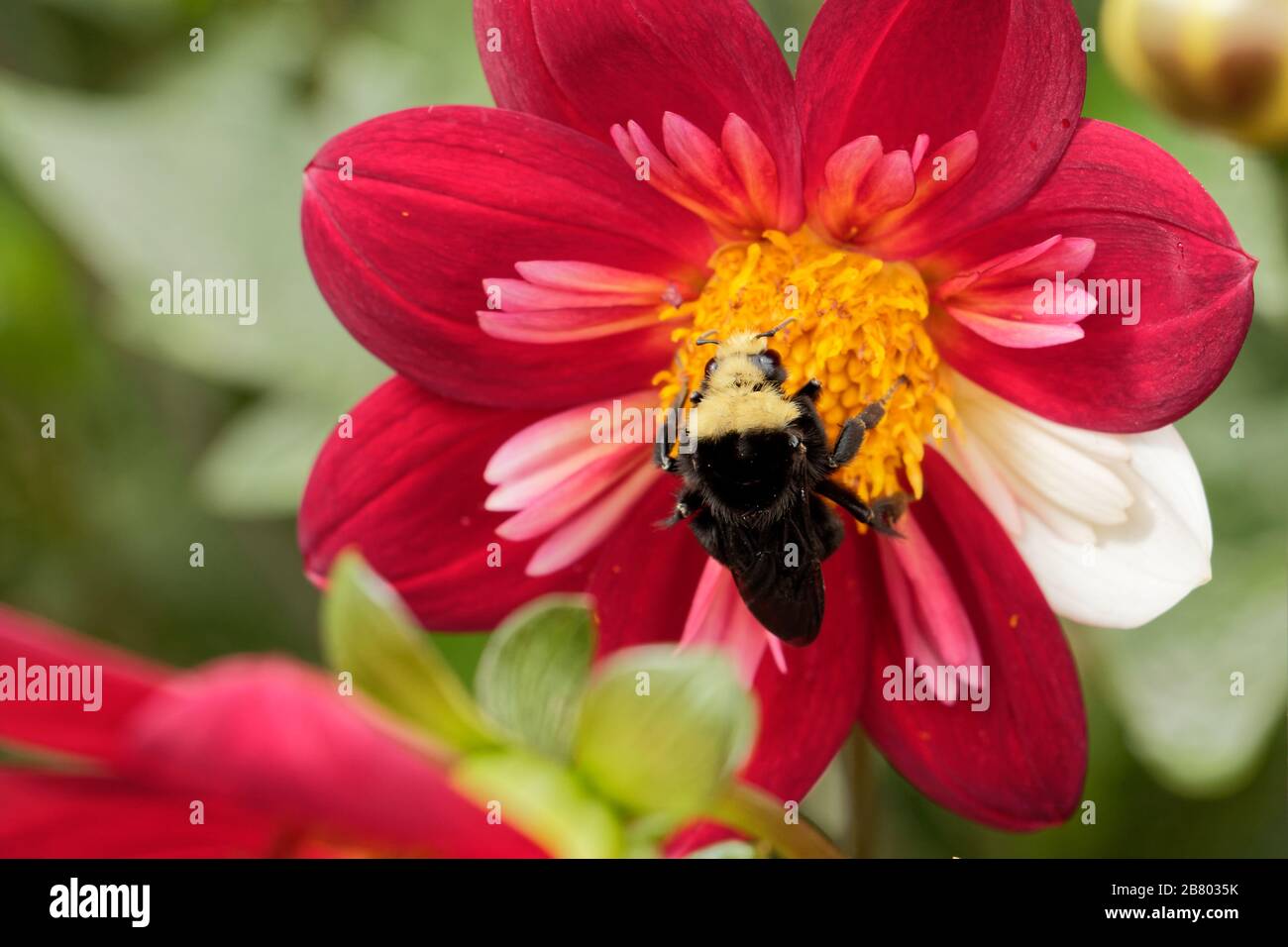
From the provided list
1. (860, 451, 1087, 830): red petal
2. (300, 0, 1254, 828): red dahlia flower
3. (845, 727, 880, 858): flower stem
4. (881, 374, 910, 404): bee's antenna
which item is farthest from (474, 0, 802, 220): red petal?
(845, 727, 880, 858): flower stem

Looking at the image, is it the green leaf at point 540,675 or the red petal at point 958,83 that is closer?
the green leaf at point 540,675

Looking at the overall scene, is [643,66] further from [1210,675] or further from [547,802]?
[1210,675]

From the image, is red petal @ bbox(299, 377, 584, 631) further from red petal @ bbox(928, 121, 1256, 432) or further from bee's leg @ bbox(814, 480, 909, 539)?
red petal @ bbox(928, 121, 1256, 432)

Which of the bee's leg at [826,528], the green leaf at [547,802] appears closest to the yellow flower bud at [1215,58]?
the bee's leg at [826,528]

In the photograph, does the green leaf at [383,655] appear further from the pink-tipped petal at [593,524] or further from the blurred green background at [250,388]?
the blurred green background at [250,388]

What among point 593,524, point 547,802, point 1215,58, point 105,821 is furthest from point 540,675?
point 1215,58
